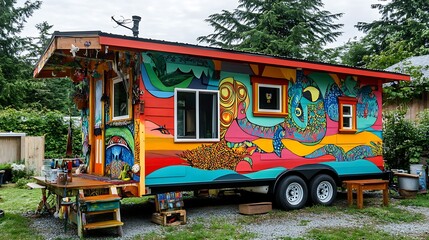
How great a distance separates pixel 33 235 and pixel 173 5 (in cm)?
1511

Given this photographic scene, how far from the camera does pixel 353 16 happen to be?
3098 cm

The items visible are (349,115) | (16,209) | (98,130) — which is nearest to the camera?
(98,130)

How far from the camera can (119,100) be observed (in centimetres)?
778

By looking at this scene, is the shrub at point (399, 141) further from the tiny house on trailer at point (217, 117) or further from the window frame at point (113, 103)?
the window frame at point (113, 103)

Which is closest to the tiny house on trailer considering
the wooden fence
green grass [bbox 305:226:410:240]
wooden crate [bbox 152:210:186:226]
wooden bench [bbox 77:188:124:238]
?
wooden crate [bbox 152:210:186:226]

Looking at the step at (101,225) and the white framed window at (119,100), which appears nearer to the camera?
the step at (101,225)

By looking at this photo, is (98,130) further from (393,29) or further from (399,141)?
(393,29)

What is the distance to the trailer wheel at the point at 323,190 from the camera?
28.4 feet

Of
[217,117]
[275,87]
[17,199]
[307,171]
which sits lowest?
[17,199]

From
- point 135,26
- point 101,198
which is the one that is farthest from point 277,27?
point 101,198

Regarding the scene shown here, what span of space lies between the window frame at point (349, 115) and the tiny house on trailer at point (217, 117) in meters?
0.02

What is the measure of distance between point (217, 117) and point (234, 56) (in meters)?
1.17

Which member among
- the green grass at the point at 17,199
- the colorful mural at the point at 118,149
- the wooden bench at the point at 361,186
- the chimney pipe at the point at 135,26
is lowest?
the green grass at the point at 17,199

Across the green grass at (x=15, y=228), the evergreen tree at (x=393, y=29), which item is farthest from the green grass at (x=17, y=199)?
the evergreen tree at (x=393, y=29)
